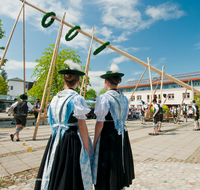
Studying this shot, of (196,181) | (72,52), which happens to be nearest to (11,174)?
(196,181)

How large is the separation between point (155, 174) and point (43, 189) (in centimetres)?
243

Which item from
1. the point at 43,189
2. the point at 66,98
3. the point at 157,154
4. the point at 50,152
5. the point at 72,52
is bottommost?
the point at 157,154

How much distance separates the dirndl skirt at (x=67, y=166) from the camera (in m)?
1.69

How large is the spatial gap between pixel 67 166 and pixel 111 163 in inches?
23.4

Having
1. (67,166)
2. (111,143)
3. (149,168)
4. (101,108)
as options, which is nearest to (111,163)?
(111,143)

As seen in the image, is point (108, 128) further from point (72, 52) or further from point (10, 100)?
point (10, 100)

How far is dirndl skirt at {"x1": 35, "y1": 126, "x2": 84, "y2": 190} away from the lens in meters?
1.69

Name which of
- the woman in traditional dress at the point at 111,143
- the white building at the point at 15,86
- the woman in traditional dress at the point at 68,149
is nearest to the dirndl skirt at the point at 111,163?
the woman in traditional dress at the point at 111,143

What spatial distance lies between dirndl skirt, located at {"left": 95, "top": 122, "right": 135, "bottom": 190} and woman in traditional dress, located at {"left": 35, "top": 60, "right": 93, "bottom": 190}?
209 millimetres

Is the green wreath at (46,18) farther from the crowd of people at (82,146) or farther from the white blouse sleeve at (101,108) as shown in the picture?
the white blouse sleeve at (101,108)

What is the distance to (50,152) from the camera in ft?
6.23

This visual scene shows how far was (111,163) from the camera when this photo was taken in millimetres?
1978

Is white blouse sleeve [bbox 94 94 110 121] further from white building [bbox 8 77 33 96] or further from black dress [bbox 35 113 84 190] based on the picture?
white building [bbox 8 77 33 96]

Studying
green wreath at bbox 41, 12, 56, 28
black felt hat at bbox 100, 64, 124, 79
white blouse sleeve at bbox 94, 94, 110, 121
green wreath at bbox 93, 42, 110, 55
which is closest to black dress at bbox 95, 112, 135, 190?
white blouse sleeve at bbox 94, 94, 110, 121
